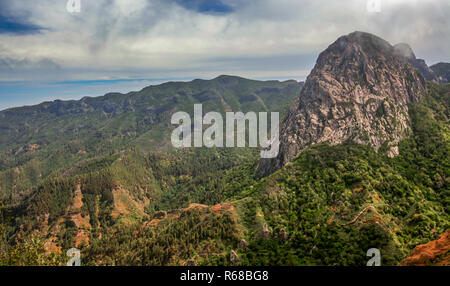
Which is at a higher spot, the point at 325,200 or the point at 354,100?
the point at 354,100

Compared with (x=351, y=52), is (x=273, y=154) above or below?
below

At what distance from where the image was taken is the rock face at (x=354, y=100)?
150500 mm

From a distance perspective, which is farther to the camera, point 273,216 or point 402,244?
point 273,216

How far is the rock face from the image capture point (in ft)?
494

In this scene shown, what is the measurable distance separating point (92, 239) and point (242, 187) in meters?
108

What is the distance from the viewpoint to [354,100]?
159125mm

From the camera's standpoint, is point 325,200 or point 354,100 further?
point 354,100

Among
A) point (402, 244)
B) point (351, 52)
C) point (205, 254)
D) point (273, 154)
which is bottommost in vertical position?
point (205, 254)

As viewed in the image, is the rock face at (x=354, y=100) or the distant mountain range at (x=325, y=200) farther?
the rock face at (x=354, y=100)

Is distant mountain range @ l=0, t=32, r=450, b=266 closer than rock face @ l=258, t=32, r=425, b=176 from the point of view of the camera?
Yes

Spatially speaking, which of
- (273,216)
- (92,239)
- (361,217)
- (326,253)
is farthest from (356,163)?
(92,239)

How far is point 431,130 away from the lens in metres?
151
